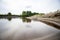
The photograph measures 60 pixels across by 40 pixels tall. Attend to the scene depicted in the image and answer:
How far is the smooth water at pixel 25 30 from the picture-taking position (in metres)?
1.51

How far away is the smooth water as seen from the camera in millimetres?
1510

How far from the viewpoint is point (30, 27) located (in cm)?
157

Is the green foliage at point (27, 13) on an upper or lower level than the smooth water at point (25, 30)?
upper

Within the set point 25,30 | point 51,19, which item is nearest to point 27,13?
point 25,30

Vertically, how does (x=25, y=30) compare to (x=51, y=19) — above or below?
below

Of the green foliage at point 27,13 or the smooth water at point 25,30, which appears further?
the green foliage at point 27,13

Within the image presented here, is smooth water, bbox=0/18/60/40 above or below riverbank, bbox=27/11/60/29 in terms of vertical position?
below

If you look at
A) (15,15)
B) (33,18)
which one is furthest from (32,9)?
(15,15)

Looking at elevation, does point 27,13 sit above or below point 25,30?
above

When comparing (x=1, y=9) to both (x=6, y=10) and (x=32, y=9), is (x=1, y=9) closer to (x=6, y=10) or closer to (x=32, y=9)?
(x=6, y=10)

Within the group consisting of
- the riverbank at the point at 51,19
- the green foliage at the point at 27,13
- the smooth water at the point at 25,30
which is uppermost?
the green foliage at the point at 27,13

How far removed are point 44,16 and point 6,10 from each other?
25.7 inches

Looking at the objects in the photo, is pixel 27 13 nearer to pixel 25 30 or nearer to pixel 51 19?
pixel 25 30

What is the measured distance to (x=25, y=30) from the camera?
5.09 feet
